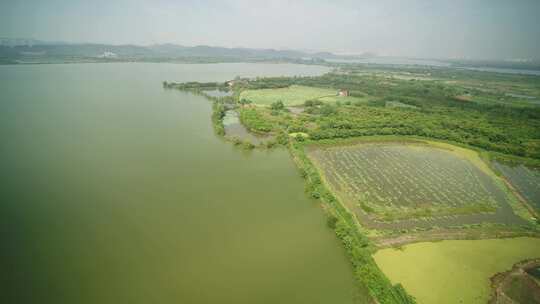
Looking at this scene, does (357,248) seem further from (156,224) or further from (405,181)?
(156,224)

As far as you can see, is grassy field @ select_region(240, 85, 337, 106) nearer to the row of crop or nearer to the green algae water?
the green algae water

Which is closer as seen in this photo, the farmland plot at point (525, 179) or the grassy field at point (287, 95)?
the farmland plot at point (525, 179)

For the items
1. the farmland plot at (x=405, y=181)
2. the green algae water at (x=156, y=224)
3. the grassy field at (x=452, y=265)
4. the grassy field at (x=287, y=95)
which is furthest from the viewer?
the grassy field at (x=287, y=95)

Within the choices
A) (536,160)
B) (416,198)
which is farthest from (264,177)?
(536,160)

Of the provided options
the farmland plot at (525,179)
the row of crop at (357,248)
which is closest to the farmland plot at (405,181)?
the row of crop at (357,248)

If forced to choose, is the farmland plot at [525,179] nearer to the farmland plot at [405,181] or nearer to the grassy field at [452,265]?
the farmland plot at [405,181]

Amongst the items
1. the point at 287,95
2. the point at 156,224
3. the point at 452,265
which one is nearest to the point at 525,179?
the point at 452,265

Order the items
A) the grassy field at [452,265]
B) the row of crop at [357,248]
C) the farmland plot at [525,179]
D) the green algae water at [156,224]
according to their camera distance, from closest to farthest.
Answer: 1. the row of crop at [357,248]
2. the green algae water at [156,224]
3. the grassy field at [452,265]
4. the farmland plot at [525,179]
